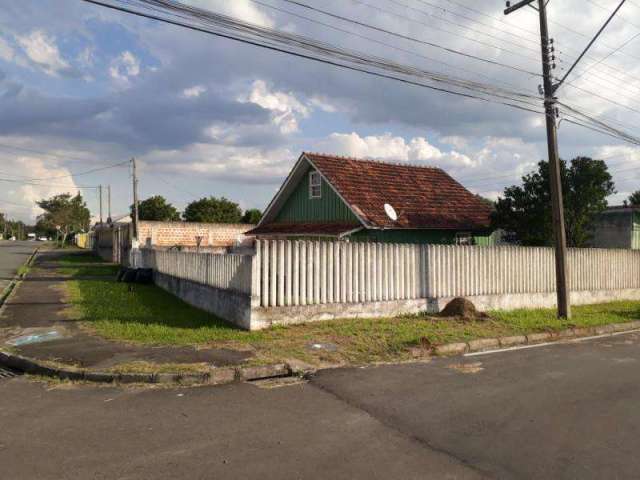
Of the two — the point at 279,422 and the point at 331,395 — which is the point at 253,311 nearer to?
the point at 331,395

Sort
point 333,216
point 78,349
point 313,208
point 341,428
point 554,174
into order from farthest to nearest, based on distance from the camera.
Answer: point 313,208 < point 333,216 < point 554,174 < point 78,349 < point 341,428

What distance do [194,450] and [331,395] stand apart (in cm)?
213

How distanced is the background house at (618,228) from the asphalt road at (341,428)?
20.0 meters

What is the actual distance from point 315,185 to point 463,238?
6.49m

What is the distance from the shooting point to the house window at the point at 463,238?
21.1 m

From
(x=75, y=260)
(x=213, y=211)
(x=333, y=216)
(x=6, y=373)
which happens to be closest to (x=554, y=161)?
(x=333, y=216)

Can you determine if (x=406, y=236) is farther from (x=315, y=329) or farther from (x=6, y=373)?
(x=6, y=373)

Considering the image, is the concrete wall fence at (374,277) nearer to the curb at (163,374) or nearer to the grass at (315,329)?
the grass at (315,329)

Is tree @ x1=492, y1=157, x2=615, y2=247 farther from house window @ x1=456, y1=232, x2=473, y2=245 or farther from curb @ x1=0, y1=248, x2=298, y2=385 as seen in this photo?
curb @ x1=0, y1=248, x2=298, y2=385

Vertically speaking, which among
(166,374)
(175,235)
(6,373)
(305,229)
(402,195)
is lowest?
(6,373)

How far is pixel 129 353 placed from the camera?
309 inches

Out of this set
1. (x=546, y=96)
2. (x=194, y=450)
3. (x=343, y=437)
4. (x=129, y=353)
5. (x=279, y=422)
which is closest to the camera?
(x=194, y=450)

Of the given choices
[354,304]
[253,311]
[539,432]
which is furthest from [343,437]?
[354,304]

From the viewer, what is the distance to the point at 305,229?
20547 millimetres
